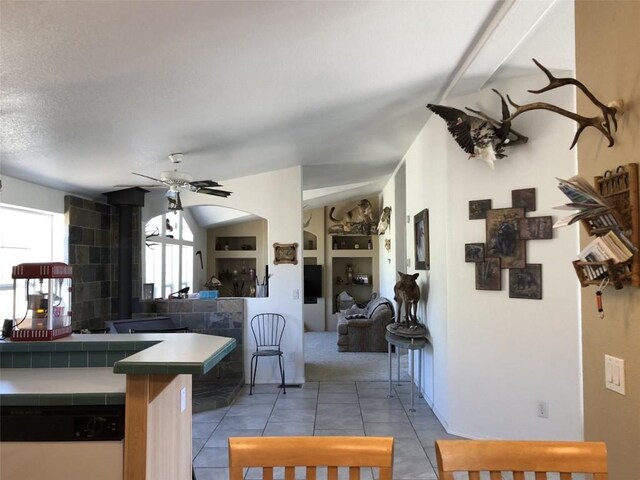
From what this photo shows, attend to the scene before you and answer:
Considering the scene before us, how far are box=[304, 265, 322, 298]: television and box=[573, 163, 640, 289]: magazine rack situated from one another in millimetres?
8101

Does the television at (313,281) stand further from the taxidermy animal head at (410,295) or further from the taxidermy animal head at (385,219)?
the taxidermy animal head at (410,295)

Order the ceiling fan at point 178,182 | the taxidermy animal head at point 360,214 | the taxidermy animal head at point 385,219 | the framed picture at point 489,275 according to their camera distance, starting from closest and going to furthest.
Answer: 1. the framed picture at point 489,275
2. the ceiling fan at point 178,182
3. the taxidermy animal head at point 385,219
4. the taxidermy animal head at point 360,214

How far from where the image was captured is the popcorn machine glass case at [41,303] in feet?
6.85

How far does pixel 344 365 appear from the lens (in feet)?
19.7

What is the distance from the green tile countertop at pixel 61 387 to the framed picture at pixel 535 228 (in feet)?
9.24

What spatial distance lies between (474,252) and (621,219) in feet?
6.72

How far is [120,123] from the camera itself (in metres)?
2.85

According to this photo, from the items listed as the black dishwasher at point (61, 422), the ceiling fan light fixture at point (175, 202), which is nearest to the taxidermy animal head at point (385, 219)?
the ceiling fan light fixture at point (175, 202)

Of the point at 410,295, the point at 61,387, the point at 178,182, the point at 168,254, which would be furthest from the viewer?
the point at 168,254

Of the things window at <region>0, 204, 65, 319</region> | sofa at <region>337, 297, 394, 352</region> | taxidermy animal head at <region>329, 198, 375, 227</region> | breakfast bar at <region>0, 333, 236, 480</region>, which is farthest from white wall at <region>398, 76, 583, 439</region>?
taxidermy animal head at <region>329, 198, 375, 227</region>

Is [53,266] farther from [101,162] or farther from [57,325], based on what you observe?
[101,162]

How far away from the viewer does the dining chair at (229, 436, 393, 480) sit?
1.13m

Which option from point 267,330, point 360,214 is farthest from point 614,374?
point 360,214

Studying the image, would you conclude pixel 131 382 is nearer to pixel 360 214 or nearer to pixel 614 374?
pixel 614 374
